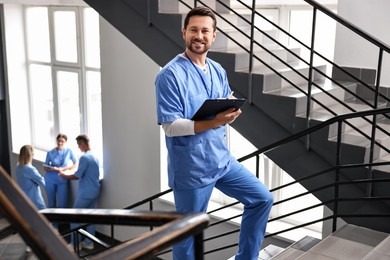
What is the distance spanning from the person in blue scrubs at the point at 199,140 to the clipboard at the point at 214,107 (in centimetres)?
2

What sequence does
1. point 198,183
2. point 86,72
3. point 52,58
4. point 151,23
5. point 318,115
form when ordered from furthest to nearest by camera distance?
point 52,58 < point 86,72 < point 151,23 < point 318,115 < point 198,183

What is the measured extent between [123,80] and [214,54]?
3.29 metres

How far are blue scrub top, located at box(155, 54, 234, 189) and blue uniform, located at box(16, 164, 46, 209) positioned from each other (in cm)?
442

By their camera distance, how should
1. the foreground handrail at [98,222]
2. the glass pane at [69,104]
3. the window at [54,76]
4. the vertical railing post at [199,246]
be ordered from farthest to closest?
the glass pane at [69,104]
the window at [54,76]
the vertical railing post at [199,246]
the foreground handrail at [98,222]

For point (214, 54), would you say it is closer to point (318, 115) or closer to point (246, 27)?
point (318, 115)

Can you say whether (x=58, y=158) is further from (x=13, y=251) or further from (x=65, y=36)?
(x=65, y=36)

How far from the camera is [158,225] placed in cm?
99

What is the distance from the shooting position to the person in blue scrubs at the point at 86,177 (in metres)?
6.46

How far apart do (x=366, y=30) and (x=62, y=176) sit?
469cm

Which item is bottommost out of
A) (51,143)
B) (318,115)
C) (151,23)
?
(51,143)

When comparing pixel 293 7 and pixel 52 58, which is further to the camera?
pixel 52 58

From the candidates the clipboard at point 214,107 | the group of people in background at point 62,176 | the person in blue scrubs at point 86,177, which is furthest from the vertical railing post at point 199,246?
the person in blue scrubs at point 86,177

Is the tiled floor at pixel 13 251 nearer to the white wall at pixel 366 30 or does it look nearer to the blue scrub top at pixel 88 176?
the blue scrub top at pixel 88 176

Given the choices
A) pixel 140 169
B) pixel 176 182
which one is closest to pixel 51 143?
pixel 140 169
